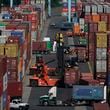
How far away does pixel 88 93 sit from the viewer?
49531 millimetres

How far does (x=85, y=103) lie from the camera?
49.6m

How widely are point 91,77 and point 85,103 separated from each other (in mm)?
8634

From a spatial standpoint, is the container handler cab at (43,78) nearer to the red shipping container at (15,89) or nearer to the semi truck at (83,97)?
the red shipping container at (15,89)

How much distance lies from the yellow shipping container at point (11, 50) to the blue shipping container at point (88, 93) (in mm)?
7326

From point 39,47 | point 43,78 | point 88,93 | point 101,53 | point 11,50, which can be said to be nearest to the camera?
point 88,93

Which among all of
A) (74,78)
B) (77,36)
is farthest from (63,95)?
(77,36)

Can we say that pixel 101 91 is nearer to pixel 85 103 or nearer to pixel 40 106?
pixel 85 103

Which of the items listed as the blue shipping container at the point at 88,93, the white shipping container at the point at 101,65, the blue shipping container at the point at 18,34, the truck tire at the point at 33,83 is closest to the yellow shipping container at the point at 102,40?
the white shipping container at the point at 101,65

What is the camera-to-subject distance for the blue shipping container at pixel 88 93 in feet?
162

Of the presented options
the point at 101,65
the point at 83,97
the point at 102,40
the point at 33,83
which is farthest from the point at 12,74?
the point at 102,40

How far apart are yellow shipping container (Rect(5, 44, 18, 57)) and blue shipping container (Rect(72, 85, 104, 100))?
7326 mm

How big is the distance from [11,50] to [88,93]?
28.3 feet

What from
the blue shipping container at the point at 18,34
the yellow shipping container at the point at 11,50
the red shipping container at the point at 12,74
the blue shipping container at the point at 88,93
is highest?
the blue shipping container at the point at 18,34

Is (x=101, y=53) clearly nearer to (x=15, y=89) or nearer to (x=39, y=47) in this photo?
(x=15, y=89)
